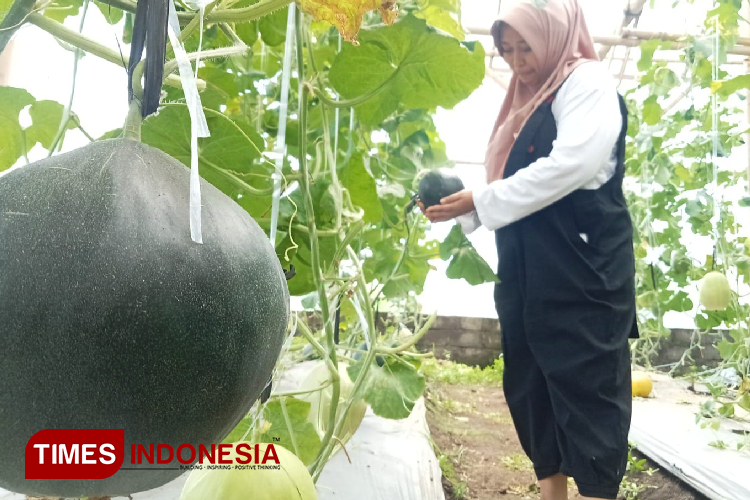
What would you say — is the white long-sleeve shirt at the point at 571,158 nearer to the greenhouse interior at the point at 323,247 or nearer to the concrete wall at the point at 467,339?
the greenhouse interior at the point at 323,247

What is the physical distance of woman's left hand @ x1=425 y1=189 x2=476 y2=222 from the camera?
1390 millimetres

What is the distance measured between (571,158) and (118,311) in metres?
1.20

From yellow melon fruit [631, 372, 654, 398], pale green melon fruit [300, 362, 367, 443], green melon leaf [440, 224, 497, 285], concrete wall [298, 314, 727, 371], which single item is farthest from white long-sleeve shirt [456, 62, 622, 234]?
concrete wall [298, 314, 727, 371]

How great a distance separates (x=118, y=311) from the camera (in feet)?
0.86

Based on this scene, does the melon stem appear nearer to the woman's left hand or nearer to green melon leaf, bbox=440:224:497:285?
green melon leaf, bbox=440:224:497:285

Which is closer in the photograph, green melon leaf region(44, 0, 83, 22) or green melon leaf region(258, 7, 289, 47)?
green melon leaf region(44, 0, 83, 22)

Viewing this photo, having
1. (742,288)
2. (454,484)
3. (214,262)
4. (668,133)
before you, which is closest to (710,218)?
(668,133)

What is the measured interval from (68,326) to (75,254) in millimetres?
34

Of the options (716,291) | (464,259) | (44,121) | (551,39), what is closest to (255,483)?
(44,121)

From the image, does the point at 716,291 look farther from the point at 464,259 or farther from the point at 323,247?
the point at 323,247

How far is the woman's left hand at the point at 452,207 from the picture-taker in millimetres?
1390

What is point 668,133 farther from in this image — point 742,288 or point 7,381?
point 7,381

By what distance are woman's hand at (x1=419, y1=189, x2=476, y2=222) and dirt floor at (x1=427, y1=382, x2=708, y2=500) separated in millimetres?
860

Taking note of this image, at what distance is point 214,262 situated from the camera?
0.29 meters
